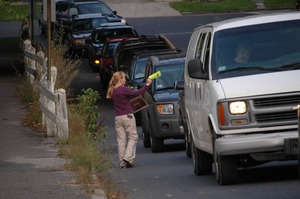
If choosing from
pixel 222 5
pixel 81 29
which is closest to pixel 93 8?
pixel 81 29

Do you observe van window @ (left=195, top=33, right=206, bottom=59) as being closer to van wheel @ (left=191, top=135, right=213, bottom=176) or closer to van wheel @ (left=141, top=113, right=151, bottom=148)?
van wheel @ (left=191, top=135, right=213, bottom=176)

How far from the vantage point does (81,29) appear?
3591cm

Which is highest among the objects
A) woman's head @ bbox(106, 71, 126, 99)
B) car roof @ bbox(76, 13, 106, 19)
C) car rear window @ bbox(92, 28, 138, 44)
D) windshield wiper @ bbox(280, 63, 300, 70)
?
windshield wiper @ bbox(280, 63, 300, 70)

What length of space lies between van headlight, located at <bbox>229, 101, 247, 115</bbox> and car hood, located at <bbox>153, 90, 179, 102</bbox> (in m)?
5.83

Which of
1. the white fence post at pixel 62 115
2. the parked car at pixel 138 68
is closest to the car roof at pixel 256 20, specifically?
the white fence post at pixel 62 115

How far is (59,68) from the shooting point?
21.2 metres

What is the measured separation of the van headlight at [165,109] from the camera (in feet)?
52.2

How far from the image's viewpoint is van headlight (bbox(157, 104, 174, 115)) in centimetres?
1590

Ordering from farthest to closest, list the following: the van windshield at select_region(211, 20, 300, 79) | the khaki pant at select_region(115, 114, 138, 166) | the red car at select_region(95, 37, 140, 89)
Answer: the red car at select_region(95, 37, 140, 89) → the khaki pant at select_region(115, 114, 138, 166) → the van windshield at select_region(211, 20, 300, 79)

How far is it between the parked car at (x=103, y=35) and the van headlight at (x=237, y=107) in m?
21.3

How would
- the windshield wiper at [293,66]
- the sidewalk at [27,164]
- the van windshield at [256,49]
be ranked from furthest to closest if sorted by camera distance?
1. the van windshield at [256,49]
2. the windshield wiper at [293,66]
3. the sidewalk at [27,164]

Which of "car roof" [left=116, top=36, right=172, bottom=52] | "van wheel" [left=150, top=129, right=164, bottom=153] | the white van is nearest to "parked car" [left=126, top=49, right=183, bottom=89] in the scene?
"car roof" [left=116, top=36, right=172, bottom=52]

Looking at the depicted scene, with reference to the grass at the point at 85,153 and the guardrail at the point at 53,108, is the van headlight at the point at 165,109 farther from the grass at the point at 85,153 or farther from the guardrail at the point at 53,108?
the guardrail at the point at 53,108

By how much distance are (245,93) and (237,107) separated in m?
0.19
